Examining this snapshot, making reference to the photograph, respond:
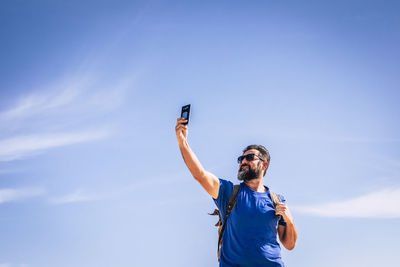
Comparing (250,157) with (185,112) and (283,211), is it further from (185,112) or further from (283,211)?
(185,112)

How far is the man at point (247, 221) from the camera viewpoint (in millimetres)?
5809

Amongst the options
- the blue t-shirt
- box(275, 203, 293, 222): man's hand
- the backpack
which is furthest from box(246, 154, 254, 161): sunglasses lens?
box(275, 203, 293, 222): man's hand

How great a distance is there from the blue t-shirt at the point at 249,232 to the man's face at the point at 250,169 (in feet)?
1.35

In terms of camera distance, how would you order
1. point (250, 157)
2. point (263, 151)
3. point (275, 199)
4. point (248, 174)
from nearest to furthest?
point (275, 199) → point (248, 174) → point (250, 157) → point (263, 151)

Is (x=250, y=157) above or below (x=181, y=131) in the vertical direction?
above

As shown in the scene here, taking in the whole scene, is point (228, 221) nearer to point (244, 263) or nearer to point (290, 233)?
point (244, 263)

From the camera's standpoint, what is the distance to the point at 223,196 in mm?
6316

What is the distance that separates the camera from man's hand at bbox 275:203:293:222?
6.20 meters

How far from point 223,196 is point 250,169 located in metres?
0.88

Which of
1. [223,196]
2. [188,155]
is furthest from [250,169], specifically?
[188,155]

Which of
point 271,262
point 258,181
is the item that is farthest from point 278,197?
point 271,262

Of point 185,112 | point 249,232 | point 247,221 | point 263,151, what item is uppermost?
point 263,151

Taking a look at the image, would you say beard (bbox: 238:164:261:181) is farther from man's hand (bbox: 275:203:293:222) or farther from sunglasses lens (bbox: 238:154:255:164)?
man's hand (bbox: 275:203:293:222)

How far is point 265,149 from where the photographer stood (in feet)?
24.4
